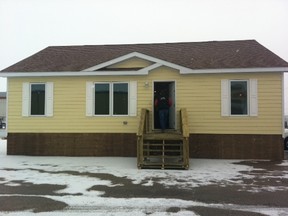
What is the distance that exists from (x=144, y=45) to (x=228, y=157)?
23.5ft

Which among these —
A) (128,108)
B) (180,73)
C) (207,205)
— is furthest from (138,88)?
(207,205)

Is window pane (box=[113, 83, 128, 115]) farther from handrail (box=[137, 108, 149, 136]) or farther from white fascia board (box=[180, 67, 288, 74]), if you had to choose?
white fascia board (box=[180, 67, 288, 74])

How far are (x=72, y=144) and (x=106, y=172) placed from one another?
3921 millimetres

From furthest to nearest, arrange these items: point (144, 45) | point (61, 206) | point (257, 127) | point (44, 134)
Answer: point (144, 45) → point (44, 134) → point (257, 127) → point (61, 206)

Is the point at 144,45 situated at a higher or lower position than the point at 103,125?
higher

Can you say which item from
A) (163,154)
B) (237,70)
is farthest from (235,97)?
(163,154)

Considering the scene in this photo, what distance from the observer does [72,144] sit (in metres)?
12.6

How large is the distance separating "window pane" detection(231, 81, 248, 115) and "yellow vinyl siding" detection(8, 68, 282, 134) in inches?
8.8

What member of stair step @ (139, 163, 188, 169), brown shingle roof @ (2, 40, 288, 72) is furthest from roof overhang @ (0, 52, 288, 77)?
stair step @ (139, 163, 188, 169)

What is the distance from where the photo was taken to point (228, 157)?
12.0 meters

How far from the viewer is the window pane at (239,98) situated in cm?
1198

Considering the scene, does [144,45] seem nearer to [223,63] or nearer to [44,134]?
[223,63]

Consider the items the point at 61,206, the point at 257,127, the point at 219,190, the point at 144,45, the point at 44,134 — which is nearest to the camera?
the point at 61,206

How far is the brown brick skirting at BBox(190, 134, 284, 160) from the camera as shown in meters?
11.8
